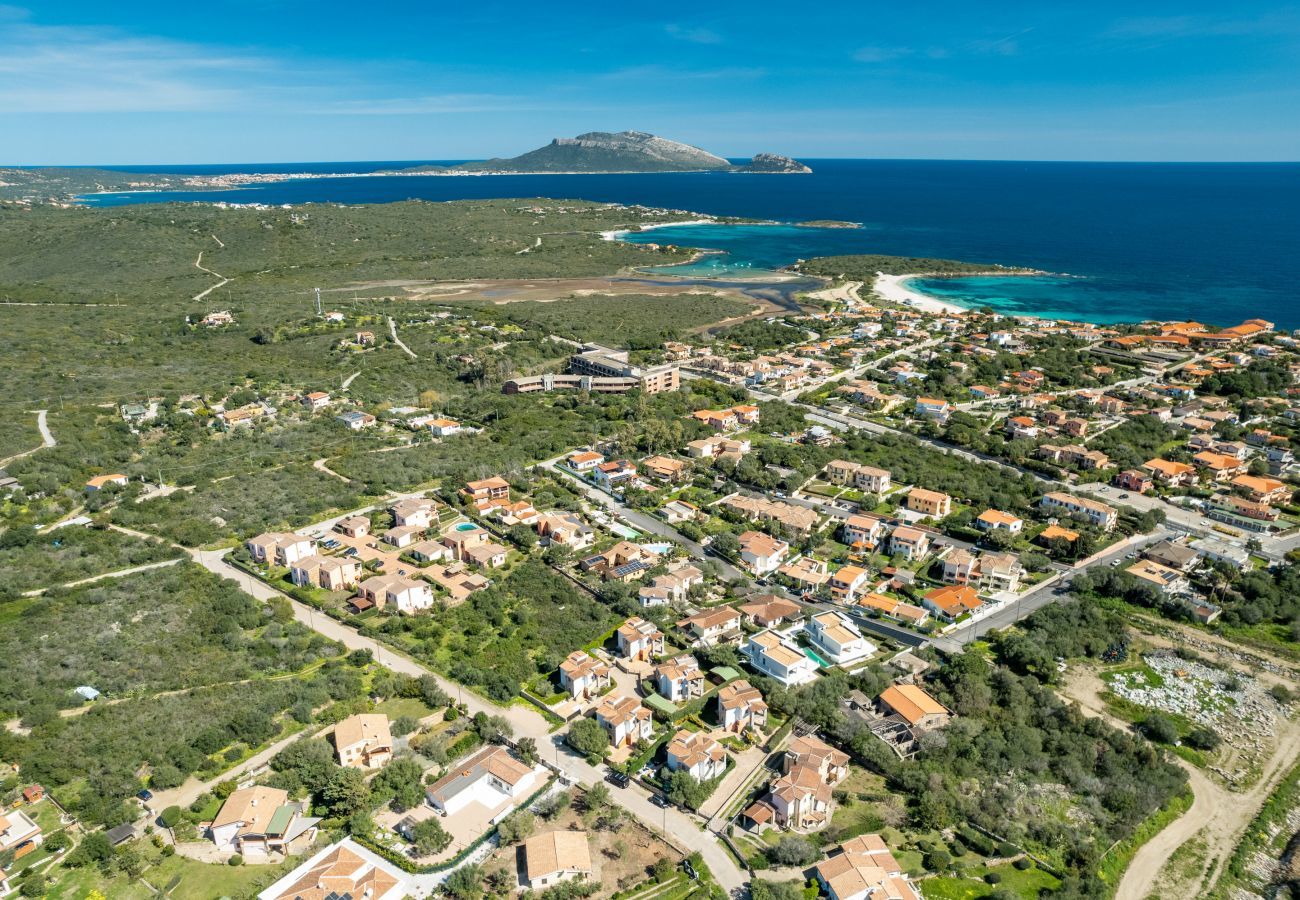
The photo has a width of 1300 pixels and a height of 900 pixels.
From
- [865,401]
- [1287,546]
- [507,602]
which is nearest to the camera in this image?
[507,602]

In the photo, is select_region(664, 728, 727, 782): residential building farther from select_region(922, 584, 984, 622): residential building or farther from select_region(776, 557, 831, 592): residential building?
select_region(922, 584, 984, 622): residential building

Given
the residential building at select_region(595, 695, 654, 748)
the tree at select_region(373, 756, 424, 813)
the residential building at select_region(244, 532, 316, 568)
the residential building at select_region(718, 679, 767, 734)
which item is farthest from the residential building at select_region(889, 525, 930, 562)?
the residential building at select_region(244, 532, 316, 568)

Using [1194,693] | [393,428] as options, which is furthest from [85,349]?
[1194,693]

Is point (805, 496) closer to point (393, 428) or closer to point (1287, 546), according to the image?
point (1287, 546)

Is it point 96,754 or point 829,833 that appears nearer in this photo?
point 829,833

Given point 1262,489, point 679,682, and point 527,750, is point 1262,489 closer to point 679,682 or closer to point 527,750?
point 679,682

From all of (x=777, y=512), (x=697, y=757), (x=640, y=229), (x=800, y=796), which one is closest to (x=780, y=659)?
(x=697, y=757)
